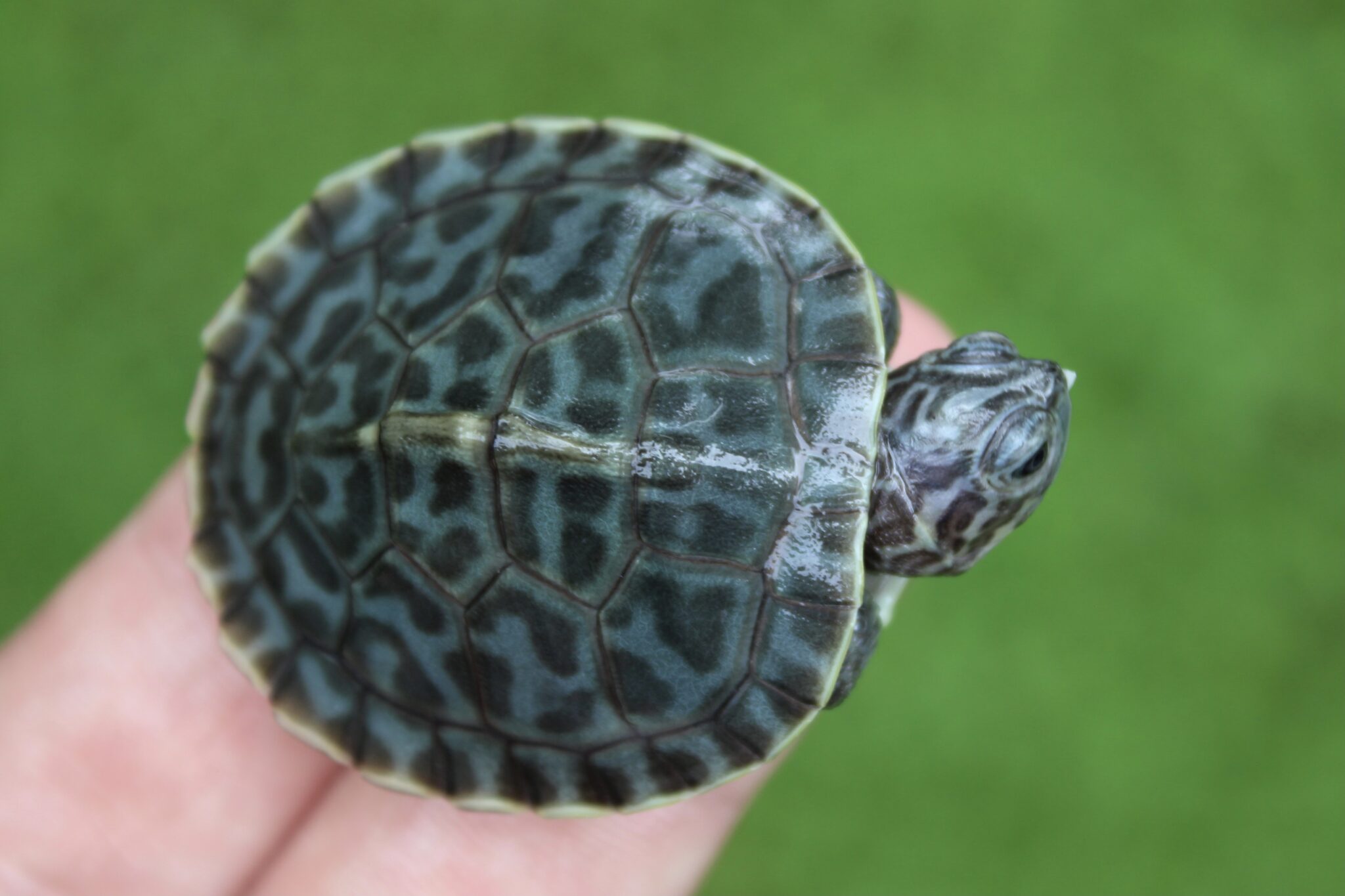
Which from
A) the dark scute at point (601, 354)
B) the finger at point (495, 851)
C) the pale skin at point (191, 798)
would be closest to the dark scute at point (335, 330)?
the dark scute at point (601, 354)

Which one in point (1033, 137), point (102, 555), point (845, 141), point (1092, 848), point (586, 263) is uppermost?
point (1033, 137)

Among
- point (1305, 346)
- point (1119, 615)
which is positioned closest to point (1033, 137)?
point (1305, 346)

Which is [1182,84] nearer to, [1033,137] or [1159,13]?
[1159,13]

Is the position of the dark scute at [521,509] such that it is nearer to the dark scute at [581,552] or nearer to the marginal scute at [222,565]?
the dark scute at [581,552]

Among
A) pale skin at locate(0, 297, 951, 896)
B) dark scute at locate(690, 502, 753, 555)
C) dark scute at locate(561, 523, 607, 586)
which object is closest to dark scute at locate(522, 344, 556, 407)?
dark scute at locate(561, 523, 607, 586)

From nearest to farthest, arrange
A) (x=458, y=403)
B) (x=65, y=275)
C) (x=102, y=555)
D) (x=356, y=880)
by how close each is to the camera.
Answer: (x=458, y=403), (x=356, y=880), (x=102, y=555), (x=65, y=275)
